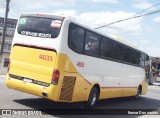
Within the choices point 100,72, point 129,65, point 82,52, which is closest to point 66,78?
point 82,52

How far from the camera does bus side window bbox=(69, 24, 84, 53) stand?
12.1 m

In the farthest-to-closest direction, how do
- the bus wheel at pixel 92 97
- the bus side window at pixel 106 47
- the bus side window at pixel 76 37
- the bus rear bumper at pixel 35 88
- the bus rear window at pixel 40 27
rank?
the bus side window at pixel 106 47 → the bus wheel at pixel 92 97 → the bus side window at pixel 76 37 → the bus rear window at pixel 40 27 → the bus rear bumper at pixel 35 88

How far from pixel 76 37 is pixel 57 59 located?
1293 mm

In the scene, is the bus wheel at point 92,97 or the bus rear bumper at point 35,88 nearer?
the bus rear bumper at point 35,88

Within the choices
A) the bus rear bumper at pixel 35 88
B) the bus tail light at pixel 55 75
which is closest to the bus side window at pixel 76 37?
the bus tail light at pixel 55 75

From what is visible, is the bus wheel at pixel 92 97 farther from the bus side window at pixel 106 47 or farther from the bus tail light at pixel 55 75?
the bus tail light at pixel 55 75

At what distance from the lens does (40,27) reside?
12273 millimetres

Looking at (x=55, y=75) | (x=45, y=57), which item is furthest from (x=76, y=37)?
(x=55, y=75)

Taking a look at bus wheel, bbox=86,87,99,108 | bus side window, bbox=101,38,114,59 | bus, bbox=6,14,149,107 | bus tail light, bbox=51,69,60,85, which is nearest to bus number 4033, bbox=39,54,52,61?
bus, bbox=6,14,149,107

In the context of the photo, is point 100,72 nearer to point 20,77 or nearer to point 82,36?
point 82,36

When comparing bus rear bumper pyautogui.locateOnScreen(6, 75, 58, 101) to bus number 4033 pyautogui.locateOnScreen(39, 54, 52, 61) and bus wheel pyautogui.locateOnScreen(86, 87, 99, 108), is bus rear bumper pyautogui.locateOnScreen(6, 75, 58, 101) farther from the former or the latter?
bus wheel pyautogui.locateOnScreen(86, 87, 99, 108)

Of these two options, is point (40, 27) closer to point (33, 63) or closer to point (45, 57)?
point (45, 57)

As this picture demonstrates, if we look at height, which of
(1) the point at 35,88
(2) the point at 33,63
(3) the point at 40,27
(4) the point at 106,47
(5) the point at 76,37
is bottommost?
(1) the point at 35,88

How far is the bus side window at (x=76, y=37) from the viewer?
12117 mm
